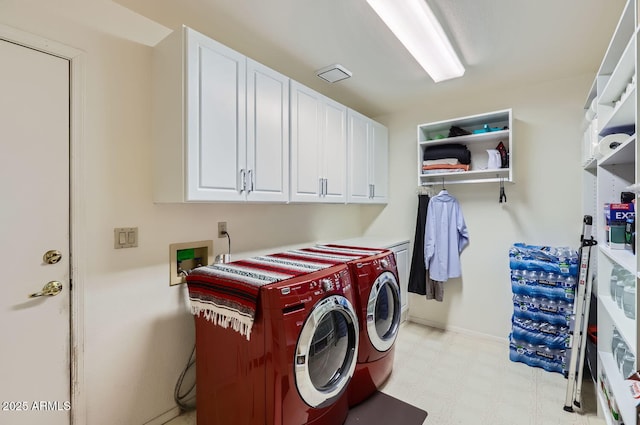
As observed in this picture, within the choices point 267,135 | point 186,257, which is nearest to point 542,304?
point 267,135

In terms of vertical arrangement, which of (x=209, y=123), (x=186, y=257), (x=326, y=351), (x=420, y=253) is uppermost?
(x=209, y=123)

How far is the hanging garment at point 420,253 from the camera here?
125 inches

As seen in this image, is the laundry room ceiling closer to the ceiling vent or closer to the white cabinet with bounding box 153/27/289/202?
the ceiling vent

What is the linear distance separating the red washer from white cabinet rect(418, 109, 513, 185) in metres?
1.81

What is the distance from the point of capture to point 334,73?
2.48 m

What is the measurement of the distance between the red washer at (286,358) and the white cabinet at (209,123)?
0.60 metres

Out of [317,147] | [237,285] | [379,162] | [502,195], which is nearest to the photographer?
[237,285]

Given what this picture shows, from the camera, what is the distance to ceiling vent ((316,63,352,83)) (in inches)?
93.7

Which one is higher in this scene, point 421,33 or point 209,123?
point 421,33

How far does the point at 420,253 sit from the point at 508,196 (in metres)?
1.01

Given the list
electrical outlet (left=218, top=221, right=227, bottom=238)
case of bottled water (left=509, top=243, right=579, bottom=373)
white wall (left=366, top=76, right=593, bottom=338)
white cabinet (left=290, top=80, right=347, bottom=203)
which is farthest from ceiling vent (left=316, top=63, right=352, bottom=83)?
case of bottled water (left=509, top=243, right=579, bottom=373)

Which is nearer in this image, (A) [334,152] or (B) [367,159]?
(A) [334,152]

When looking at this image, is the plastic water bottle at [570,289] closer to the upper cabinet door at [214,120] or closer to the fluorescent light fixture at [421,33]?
the fluorescent light fixture at [421,33]

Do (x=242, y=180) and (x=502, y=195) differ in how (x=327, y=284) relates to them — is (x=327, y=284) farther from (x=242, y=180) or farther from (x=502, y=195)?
(x=502, y=195)
